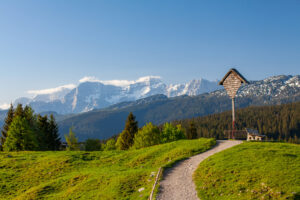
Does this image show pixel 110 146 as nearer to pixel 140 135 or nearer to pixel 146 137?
pixel 140 135

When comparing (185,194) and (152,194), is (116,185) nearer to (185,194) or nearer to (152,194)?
(152,194)

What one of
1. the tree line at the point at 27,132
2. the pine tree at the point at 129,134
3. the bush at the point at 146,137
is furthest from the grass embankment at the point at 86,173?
the pine tree at the point at 129,134

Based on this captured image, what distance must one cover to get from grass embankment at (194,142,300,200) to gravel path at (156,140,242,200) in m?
0.77

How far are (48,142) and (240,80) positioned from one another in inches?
2142

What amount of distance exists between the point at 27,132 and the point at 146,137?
30908 millimetres

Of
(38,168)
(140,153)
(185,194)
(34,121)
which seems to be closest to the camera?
(185,194)

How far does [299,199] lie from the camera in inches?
681

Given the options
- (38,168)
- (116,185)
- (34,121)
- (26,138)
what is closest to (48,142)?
(34,121)

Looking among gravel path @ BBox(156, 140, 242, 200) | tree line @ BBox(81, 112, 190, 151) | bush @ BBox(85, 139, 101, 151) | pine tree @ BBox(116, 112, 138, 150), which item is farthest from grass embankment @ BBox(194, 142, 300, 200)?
bush @ BBox(85, 139, 101, 151)

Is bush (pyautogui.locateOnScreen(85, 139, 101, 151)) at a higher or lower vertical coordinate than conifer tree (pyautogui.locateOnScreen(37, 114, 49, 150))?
lower

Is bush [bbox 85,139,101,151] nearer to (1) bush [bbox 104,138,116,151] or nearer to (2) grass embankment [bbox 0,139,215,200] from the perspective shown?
(1) bush [bbox 104,138,116,151]

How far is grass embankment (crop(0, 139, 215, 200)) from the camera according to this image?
24328 millimetres

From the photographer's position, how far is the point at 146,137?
7094 cm

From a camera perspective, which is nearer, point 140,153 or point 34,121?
point 140,153
